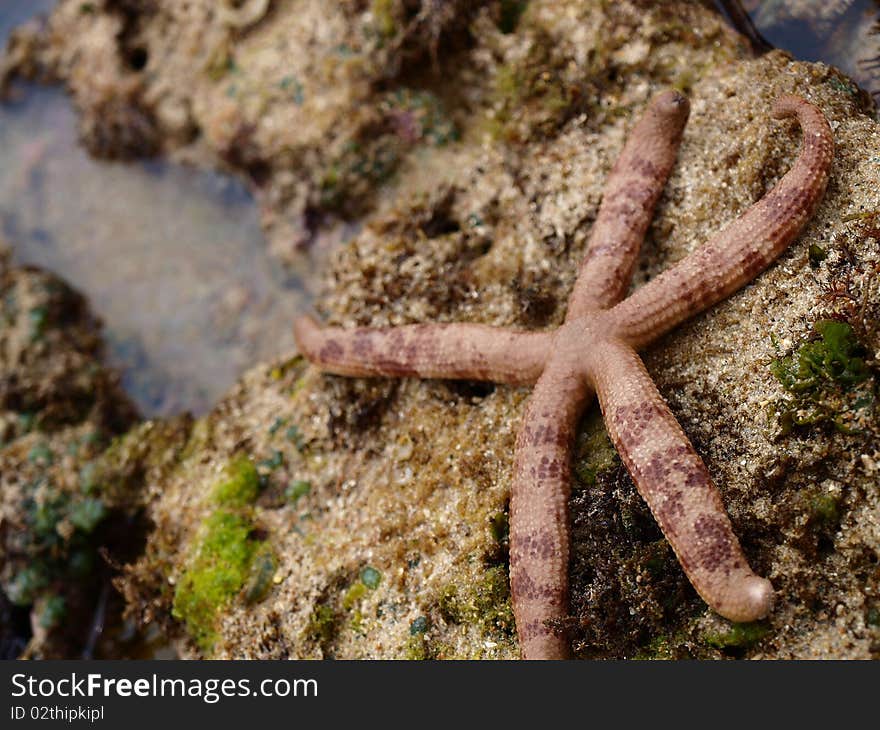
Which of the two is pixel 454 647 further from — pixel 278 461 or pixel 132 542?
pixel 132 542

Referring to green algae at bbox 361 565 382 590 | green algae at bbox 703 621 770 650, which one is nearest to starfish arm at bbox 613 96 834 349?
green algae at bbox 703 621 770 650

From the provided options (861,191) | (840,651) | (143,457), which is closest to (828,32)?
(861,191)

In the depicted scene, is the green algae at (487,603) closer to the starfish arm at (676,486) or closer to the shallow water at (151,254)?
the starfish arm at (676,486)

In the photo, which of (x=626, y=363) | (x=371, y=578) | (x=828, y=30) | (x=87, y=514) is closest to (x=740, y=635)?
(x=626, y=363)

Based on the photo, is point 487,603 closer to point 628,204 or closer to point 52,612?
point 628,204

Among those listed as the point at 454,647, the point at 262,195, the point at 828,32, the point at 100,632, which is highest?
the point at 828,32

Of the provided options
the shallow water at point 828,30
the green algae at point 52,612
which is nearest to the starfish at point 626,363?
the shallow water at point 828,30

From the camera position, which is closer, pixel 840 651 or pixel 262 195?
pixel 840 651
